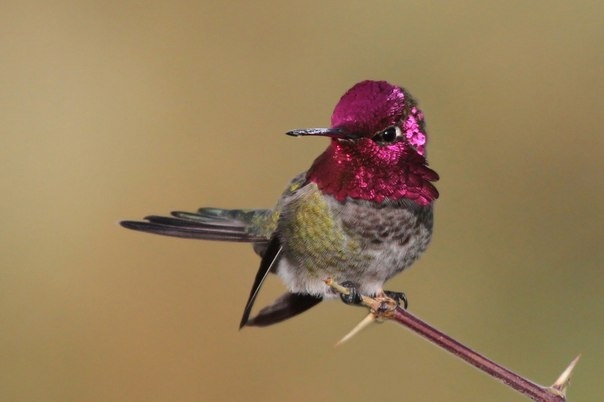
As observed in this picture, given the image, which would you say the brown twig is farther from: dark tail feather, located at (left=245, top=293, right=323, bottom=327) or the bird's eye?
dark tail feather, located at (left=245, top=293, right=323, bottom=327)

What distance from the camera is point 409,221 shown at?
3350mm

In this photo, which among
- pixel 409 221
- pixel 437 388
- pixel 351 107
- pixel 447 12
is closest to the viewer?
pixel 351 107

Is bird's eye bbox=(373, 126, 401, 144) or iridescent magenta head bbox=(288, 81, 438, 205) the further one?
bird's eye bbox=(373, 126, 401, 144)

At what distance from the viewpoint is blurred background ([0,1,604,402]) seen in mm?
6273

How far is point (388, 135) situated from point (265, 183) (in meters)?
4.13

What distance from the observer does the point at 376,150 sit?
9.80ft

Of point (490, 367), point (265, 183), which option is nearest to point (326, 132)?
point (490, 367)

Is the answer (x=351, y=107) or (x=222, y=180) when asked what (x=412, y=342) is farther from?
(x=351, y=107)

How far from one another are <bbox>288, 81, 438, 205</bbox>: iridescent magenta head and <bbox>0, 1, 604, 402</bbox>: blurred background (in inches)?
111

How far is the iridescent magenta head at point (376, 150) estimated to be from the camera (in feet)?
9.03

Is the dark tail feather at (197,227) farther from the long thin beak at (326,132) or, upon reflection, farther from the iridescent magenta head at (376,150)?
the long thin beak at (326,132)

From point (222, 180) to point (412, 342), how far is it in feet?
6.18

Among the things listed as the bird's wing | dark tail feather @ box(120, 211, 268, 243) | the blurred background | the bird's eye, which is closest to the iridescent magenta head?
the bird's eye

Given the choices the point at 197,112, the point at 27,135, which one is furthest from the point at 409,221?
the point at 27,135
